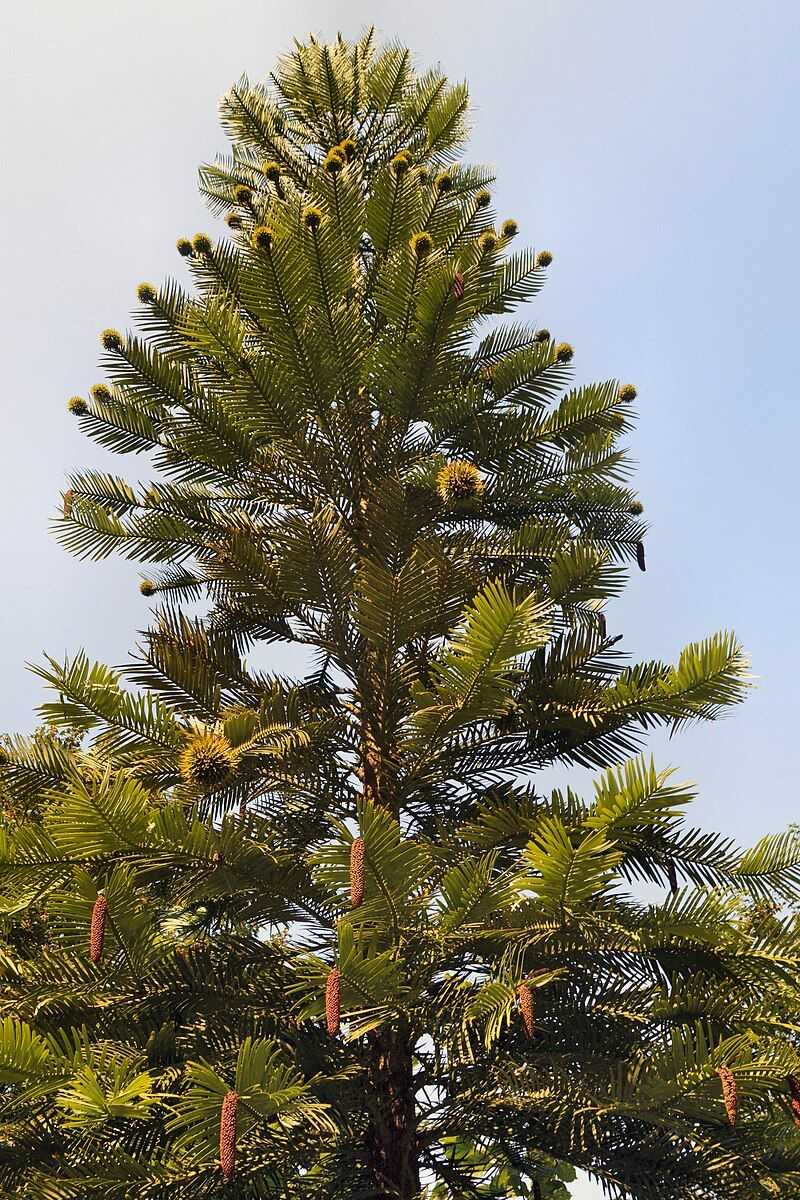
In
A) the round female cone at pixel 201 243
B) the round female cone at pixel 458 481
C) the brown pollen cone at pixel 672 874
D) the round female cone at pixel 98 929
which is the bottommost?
the round female cone at pixel 98 929

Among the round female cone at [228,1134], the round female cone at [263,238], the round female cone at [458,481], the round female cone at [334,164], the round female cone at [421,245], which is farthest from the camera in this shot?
the round female cone at [334,164]

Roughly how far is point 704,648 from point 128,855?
203 centimetres

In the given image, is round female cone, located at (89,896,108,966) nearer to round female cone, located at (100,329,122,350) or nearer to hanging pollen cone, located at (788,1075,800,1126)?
hanging pollen cone, located at (788,1075,800,1126)

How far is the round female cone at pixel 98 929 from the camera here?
2871mm

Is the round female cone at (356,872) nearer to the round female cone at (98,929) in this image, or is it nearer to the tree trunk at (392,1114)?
the round female cone at (98,929)

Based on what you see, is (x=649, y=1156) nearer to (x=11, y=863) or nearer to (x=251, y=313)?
(x=11, y=863)

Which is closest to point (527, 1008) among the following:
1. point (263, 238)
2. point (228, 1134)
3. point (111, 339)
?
point (228, 1134)

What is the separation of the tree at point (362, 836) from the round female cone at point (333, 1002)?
15mm

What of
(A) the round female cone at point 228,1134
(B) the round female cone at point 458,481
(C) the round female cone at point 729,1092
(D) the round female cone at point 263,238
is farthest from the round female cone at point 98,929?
(D) the round female cone at point 263,238

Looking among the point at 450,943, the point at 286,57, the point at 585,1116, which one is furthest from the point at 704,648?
the point at 286,57

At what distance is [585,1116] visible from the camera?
3.43 metres

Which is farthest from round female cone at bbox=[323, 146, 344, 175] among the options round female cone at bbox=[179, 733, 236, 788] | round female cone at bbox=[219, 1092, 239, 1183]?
round female cone at bbox=[219, 1092, 239, 1183]

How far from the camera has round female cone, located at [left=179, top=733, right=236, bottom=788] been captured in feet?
10.8

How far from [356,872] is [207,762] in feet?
2.30
